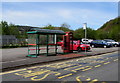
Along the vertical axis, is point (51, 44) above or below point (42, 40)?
below

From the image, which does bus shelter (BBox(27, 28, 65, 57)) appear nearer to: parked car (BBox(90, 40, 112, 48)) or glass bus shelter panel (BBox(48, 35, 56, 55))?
glass bus shelter panel (BBox(48, 35, 56, 55))

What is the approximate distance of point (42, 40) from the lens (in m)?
12.7

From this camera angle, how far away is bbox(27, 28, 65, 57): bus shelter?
11.3m

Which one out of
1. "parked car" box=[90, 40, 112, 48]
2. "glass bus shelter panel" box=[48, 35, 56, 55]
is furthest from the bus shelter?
"parked car" box=[90, 40, 112, 48]

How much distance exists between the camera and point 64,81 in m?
5.05

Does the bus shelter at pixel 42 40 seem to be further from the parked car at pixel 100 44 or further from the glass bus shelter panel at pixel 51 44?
the parked car at pixel 100 44

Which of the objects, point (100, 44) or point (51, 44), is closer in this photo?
point (51, 44)

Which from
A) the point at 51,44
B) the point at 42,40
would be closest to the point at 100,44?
the point at 51,44

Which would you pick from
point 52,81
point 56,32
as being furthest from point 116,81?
point 56,32

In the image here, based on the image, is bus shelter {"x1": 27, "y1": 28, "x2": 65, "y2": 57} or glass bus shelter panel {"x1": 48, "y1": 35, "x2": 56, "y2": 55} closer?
bus shelter {"x1": 27, "y1": 28, "x2": 65, "y2": 57}

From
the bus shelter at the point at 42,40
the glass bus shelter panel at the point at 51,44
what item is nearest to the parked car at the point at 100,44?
the bus shelter at the point at 42,40

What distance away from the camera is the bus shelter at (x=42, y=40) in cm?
1133

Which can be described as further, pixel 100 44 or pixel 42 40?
pixel 100 44

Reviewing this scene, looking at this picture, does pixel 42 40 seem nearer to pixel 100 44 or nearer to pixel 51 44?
pixel 51 44
